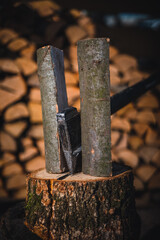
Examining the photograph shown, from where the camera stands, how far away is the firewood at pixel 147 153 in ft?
7.31

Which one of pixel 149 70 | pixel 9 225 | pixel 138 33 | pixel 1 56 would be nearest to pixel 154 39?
pixel 138 33

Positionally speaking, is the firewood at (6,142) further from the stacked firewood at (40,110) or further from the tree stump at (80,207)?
the tree stump at (80,207)

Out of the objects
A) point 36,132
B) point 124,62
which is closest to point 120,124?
point 124,62

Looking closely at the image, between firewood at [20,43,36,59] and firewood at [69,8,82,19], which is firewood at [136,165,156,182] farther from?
firewood at [69,8,82,19]

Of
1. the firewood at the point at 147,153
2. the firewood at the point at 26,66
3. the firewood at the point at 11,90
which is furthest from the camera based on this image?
the firewood at the point at 147,153

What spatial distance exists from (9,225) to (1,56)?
158cm

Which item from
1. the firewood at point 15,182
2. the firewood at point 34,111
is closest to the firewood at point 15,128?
the firewood at point 34,111

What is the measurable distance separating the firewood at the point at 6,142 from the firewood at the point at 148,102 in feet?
4.87

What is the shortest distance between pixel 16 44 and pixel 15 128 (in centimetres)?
90

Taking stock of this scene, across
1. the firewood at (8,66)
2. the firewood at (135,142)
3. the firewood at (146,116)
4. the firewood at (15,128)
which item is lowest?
the firewood at (135,142)

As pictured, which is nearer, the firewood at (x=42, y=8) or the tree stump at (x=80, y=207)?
the tree stump at (x=80, y=207)

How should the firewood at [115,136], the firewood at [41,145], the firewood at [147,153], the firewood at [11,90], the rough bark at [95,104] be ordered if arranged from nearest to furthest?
the rough bark at [95,104] → the firewood at [11,90] → the firewood at [41,145] → the firewood at [115,136] → the firewood at [147,153]

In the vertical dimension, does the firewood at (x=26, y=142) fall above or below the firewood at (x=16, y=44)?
below

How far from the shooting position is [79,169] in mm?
1131
